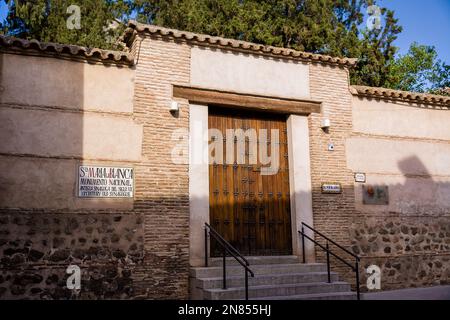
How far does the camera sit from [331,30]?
58.0 ft

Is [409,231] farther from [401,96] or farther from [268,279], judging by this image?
[268,279]

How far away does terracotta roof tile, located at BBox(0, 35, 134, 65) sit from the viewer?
8.16 metres

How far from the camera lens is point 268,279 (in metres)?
8.41

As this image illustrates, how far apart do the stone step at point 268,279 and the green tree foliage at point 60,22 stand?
10348mm

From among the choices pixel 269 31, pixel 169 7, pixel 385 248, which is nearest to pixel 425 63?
pixel 269 31

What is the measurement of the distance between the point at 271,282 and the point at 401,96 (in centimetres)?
580

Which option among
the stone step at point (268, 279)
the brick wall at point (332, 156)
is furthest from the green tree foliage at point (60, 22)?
the stone step at point (268, 279)

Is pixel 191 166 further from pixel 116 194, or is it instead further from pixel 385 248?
pixel 385 248

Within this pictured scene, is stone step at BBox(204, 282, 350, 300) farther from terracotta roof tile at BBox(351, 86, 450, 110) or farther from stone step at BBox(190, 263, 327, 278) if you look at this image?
terracotta roof tile at BBox(351, 86, 450, 110)

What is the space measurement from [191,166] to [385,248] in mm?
4761

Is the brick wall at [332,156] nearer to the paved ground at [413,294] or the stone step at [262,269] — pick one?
the stone step at [262,269]

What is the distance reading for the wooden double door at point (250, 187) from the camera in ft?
31.3

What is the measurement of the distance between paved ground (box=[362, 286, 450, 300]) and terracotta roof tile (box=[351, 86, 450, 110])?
4408 mm

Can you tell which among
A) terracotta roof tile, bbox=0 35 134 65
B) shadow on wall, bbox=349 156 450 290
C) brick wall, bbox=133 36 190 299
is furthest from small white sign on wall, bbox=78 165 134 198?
shadow on wall, bbox=349 156 450 290
